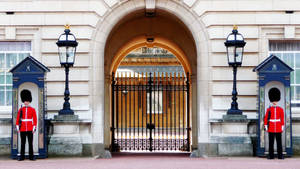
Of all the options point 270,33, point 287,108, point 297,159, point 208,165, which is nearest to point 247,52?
point 270,33

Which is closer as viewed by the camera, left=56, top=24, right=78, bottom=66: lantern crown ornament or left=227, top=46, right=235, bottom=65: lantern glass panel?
left=56, top=24, right=78, bottom=66: lantern crown ornament

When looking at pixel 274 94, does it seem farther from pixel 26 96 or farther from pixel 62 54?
pixel 26 96

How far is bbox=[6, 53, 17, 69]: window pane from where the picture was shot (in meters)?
14.7

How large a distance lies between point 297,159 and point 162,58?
2248 cm

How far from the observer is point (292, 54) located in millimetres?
14711

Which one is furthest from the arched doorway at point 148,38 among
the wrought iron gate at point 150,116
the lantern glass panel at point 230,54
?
the lantern glass panel at point 230,54

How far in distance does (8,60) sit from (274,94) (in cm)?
674

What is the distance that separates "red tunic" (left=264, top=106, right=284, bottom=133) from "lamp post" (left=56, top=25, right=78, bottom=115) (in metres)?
4.56

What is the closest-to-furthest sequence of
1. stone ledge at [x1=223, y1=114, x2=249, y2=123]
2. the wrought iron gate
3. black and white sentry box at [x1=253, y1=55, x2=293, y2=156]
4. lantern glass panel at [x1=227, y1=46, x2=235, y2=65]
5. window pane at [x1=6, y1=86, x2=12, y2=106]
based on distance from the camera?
black and white sentry box at [x1=253, y1=55, x2=293, y2=156] < stone ledge at [x1=223, y1=114, x2=249, y2=123] < lantern glass panel at [x1=227, y1=46, x2=235, y2=65] < window pane at [x1=6, y1=86, x2=12, y2=106] < the wrought iron gate

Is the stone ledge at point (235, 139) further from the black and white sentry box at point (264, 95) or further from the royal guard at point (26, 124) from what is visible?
the royal guard at point (26, 124)

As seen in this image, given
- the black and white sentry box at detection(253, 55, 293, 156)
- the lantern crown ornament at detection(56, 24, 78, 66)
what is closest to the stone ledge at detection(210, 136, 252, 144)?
the black and white sentry box at detection(253, 55, 293, 156)

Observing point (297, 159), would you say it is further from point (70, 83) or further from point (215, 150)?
point (70, 83)

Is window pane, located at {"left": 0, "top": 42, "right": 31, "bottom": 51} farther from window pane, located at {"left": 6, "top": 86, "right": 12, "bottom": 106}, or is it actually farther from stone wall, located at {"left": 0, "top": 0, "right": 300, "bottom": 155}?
window pane, located at {"left": 6, "top": 86, "right": 12, "bottom": 106}

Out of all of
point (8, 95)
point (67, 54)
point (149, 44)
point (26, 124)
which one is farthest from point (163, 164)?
point (149, 44)
